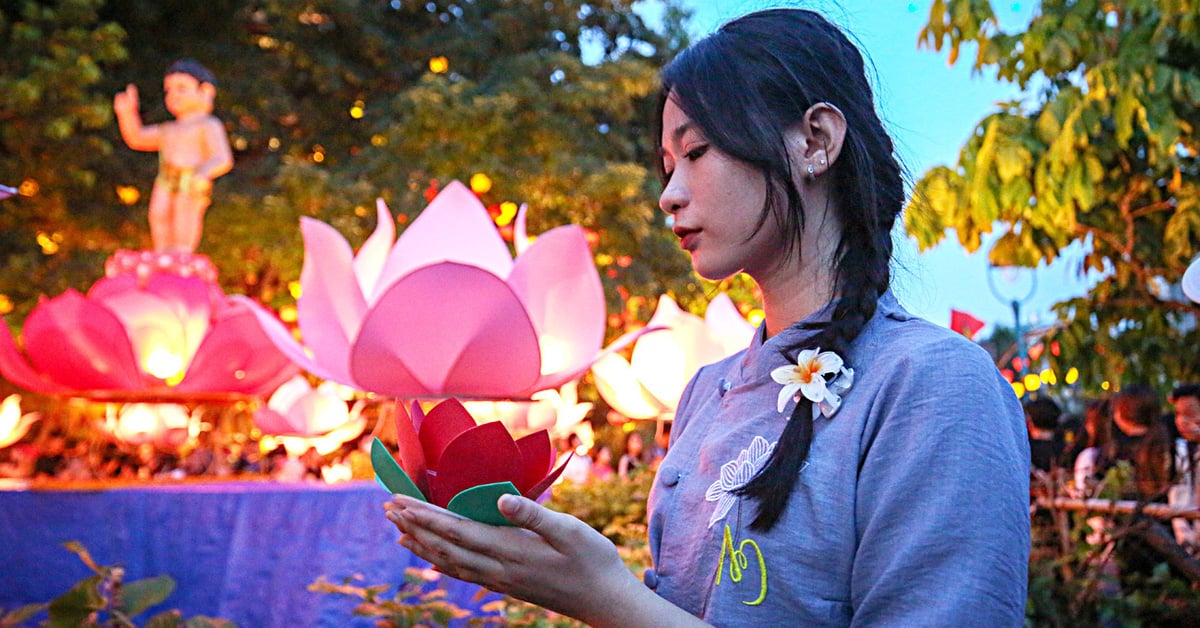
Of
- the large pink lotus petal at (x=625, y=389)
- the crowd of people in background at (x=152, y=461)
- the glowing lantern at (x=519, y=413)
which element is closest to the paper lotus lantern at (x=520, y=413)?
the glowing lantern at (x=519, y=413)

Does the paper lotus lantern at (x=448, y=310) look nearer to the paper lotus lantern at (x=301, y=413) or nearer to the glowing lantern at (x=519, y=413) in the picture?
the glowing lantern at (x=519, y=413)

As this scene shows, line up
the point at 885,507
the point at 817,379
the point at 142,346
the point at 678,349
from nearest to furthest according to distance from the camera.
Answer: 1. the point at 885,507
2. the point at 817,379
3. the point at 142,346
4. the point at 678,349

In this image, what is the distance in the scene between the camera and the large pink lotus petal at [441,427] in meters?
1.01

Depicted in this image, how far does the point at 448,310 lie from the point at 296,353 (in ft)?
2.48

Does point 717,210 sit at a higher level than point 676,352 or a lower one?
higher

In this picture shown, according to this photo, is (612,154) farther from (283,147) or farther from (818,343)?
(818,343)

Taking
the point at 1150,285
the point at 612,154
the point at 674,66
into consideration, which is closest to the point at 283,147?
the point at 612,154

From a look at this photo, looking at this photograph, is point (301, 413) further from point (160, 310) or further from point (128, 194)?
point (128, 194)

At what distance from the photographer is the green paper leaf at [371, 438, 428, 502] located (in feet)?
3.09

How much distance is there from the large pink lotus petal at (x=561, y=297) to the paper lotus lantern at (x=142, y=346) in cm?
145

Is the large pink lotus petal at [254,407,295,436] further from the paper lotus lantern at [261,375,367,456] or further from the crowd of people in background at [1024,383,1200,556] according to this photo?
the crowd of people in background at [1024,383,1200,556]

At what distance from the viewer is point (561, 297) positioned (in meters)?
2.57

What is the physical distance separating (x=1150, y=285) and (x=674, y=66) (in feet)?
12.3

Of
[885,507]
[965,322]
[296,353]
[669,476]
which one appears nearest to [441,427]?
[669,476]
